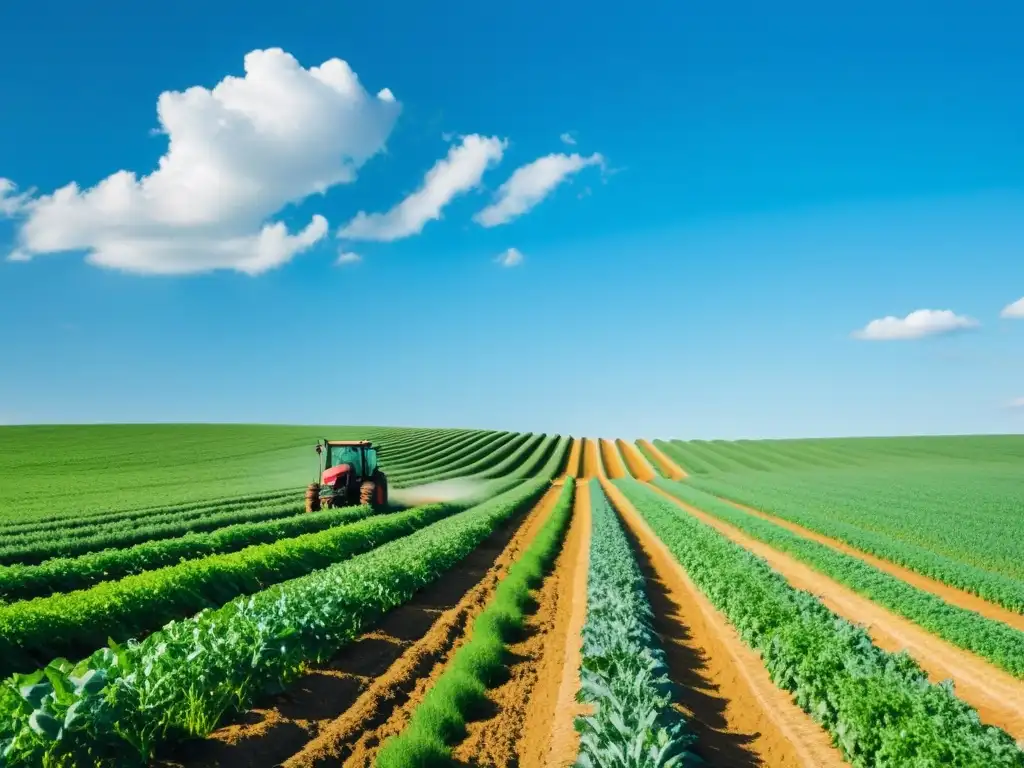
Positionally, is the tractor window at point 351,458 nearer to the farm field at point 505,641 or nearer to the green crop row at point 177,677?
the farm field at point 505,641

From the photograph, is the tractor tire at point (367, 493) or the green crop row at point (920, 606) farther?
the tractor tire at point (367, 493)

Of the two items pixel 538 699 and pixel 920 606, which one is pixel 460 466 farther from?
pixel 538 699

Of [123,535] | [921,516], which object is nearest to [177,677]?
[123,535]

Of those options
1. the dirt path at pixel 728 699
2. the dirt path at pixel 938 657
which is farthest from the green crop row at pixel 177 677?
the dirt path at pixel 938 657

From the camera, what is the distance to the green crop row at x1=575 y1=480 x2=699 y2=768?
24.2ft

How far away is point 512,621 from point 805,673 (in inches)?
232

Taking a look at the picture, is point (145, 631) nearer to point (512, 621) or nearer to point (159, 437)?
point (512, 621)

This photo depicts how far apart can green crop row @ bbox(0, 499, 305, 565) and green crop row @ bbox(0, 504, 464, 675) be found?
309 inches

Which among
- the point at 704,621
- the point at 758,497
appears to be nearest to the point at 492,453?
the point at 758,497

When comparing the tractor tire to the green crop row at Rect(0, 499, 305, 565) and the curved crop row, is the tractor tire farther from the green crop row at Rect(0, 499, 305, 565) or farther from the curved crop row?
the curved crop row

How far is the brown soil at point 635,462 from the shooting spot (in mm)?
69200

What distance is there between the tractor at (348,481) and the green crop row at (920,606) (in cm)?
1629

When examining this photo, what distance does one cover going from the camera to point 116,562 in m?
18.0

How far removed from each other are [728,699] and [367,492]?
22.2m
